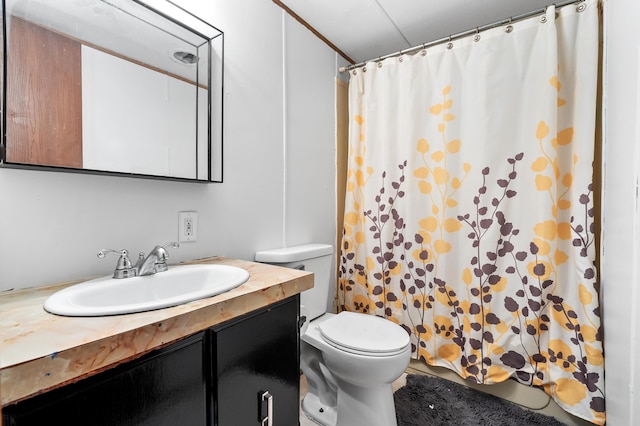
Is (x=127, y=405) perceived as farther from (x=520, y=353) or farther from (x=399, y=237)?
(x=520, y=353)

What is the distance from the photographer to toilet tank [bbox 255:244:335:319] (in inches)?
56.7

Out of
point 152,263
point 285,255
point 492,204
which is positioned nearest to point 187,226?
point 152,263

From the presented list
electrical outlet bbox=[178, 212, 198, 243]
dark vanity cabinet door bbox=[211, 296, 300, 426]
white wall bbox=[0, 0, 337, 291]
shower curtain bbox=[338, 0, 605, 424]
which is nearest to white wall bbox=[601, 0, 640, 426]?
shower curtain bbox=[338, 0, 605, 424]

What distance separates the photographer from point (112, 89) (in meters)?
0.99

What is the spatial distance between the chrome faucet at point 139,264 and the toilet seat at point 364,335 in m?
0.79

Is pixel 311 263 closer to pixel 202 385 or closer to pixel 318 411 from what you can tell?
pixel 318 411

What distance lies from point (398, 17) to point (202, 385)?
6.58 feet

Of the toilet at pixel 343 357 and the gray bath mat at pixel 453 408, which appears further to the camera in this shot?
the gray bath mat at pixel 453 408

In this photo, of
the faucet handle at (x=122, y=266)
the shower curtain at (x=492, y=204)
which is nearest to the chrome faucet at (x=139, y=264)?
the faucet handle at (x=122, y=266)

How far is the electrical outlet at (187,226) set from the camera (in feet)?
3.86

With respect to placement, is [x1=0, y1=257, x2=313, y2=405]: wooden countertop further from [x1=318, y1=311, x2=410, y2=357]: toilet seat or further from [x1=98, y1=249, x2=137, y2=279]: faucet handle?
[x1=318, y1=311, x2=410, y2=357]: toilet seat

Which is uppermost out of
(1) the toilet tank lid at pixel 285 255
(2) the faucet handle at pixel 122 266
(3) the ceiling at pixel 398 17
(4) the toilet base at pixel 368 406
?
(3) the ceiling at pixel 398 17

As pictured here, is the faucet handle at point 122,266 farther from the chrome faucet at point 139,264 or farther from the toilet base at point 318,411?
the toilet base at point 318,411

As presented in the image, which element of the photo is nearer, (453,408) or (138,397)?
(138,397)
